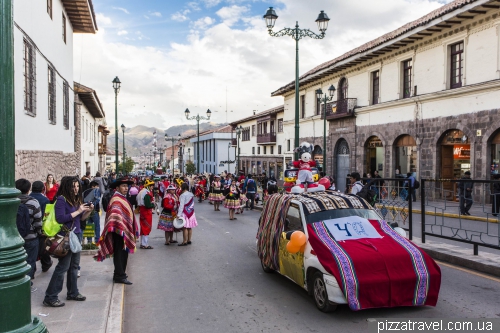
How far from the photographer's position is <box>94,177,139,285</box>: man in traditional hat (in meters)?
7.35

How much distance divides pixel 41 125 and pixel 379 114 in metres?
19.6

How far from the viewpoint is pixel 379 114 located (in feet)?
90.1

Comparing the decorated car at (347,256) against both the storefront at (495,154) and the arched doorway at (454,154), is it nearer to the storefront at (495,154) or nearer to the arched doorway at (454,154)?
the storefront at (495,154)

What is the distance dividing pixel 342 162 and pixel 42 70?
22.4m

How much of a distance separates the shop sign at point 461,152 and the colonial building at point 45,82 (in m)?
18.0

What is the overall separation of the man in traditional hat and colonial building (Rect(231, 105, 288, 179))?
32.8m

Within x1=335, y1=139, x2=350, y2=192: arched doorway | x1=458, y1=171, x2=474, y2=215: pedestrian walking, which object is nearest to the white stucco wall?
x1=458, y1=171, x2=474, y2=215: pedestrian walking

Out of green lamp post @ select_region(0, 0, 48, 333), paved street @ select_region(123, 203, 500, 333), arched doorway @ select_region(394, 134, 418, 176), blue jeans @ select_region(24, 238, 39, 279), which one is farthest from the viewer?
arched doorway @ select_region(394, 134, 418, 176)

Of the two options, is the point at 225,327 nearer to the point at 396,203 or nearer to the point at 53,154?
the point at 396,203

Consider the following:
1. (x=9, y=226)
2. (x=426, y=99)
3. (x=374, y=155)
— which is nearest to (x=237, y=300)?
(x=9, y=226)

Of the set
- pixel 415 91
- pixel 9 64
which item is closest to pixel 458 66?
pixel 415 91

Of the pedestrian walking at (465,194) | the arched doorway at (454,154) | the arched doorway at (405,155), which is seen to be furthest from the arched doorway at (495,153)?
the pedestrian walking at (465,194)

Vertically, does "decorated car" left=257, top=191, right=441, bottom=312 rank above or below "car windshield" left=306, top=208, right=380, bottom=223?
below

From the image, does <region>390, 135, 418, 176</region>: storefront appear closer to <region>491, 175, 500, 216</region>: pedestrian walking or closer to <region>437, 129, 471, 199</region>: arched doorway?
<region>437, 129, 471, 199</region>: arched doorway
